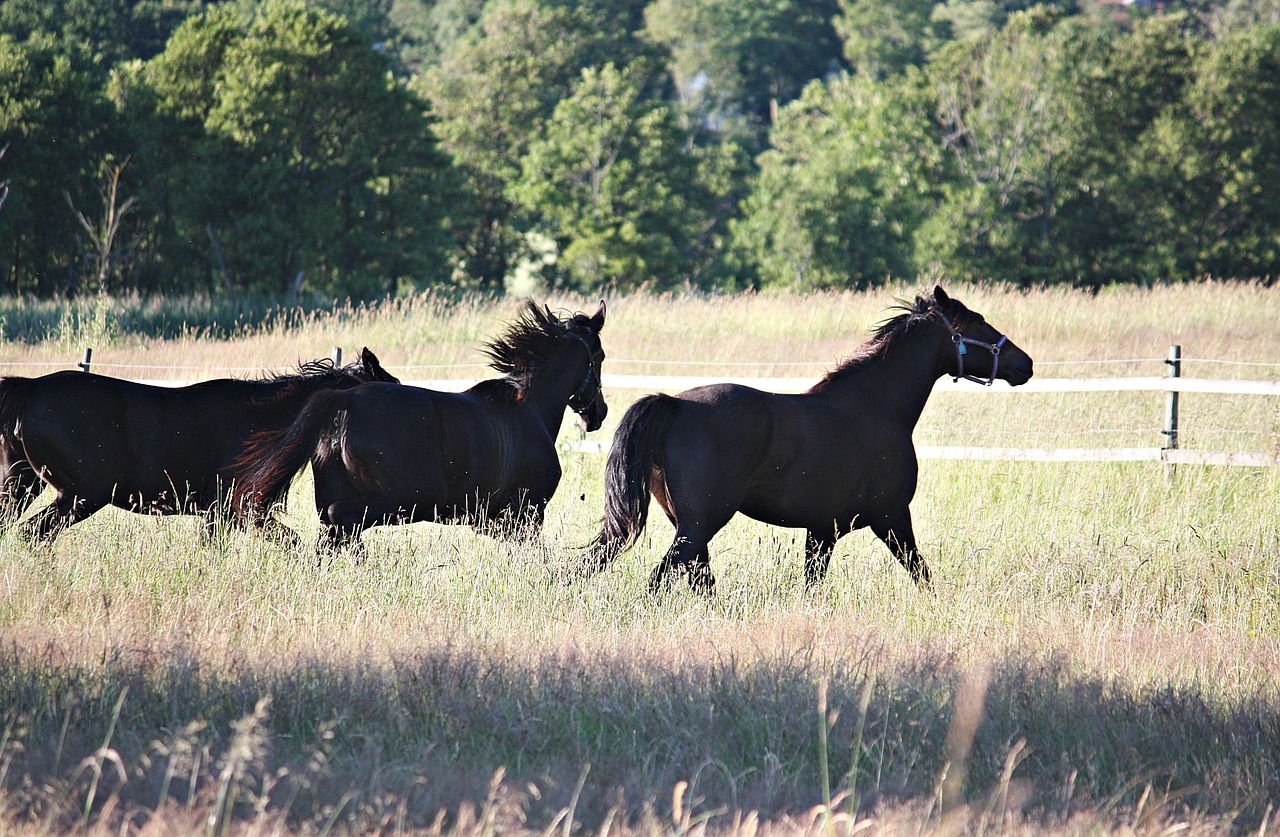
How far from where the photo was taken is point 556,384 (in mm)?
7496

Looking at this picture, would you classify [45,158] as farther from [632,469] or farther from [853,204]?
[632,469]

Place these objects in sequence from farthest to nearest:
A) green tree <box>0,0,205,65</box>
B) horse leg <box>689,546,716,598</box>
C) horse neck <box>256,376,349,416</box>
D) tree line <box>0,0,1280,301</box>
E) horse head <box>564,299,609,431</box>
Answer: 1. green tree <box>0,0,205,65</box>
2. tree line <box>0,0,1280,301</box>
3. horse head <box>564,299,609,431</box>
4. horse neck <box>256,376,349,416</box>
5. horse leg <box>689,546,716,598</box>

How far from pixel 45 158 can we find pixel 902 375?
102ft

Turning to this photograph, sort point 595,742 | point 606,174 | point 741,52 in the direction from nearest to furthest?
point 595,742 → point 606,174 → point 741,52

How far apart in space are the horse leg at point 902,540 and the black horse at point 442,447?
6.30 ft

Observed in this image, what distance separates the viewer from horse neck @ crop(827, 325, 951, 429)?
6978mm

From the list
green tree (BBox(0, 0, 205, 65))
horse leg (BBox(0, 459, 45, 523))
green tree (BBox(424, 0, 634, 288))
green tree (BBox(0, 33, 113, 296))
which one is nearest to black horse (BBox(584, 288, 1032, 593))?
horse leg (BBox(0, 459, 45, 523))

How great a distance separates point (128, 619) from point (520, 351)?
3.03 m

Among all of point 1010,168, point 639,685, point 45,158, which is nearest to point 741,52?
point 1010,168

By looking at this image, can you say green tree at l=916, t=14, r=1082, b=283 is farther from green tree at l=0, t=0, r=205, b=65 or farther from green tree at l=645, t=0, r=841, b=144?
green tree at l=0, t=0, r=205, b=65

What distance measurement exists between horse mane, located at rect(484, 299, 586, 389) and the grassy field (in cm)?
109

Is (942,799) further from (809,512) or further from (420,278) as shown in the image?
(420,278)

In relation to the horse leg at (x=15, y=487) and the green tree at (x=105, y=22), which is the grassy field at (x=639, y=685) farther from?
the green tree at (x=105, y=22)

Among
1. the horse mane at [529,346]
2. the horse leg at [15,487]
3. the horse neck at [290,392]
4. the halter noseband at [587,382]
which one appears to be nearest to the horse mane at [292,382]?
the horse neck at [290,392]
